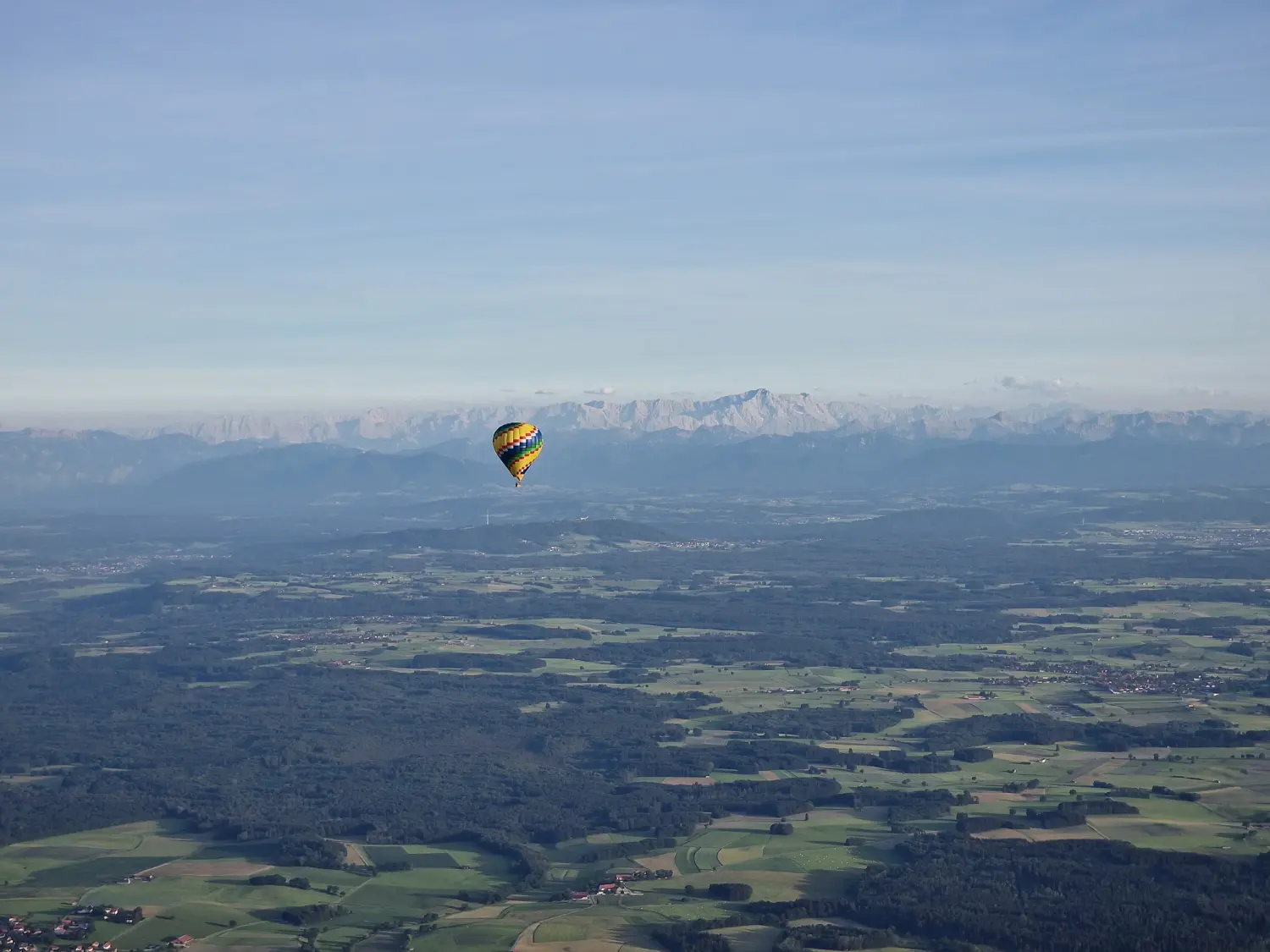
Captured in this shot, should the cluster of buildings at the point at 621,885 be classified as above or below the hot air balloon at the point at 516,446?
below

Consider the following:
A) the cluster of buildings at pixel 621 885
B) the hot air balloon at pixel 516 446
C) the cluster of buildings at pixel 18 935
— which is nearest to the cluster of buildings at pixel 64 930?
the cluster of buildings at pixel 18 935

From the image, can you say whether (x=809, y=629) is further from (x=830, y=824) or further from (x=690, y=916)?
(x=690, y=916)

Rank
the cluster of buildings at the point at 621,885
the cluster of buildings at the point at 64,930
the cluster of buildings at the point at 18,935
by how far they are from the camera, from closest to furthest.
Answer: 1. the cluster of buildings at the point at 18,935
2. the cluster of buildings at the point at 64,930
3. the cluster of buildings at the point at 621,885

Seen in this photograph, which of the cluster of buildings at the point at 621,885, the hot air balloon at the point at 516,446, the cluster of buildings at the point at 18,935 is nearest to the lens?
the cluster of buildings at the point at 18,935

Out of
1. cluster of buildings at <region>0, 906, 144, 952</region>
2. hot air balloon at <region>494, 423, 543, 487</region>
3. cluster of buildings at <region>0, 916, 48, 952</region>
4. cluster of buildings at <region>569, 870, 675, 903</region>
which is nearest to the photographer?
cluster of buildings at <region>0, 916, 48, 952</region>

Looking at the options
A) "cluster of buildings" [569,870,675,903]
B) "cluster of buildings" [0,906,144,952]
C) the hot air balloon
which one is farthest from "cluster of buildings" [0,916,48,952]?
the hot air balloon

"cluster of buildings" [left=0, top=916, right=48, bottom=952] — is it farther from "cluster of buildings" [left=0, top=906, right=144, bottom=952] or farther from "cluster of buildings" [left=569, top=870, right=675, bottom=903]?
"cluster of buildings" [left=569, top=870, right=675, bottom=903]

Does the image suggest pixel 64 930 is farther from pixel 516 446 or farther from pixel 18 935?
pixel 516 446

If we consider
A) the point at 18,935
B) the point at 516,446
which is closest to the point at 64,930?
the point at 18,935

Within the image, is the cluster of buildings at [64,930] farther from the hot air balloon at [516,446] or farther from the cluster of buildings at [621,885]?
the hot air balloon at [516,446]

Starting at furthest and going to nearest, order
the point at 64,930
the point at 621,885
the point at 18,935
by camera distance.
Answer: the point at 621,885 < the point at 64,930 < the point at 18,935

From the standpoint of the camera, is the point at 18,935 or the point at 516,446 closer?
the point at 18,935
